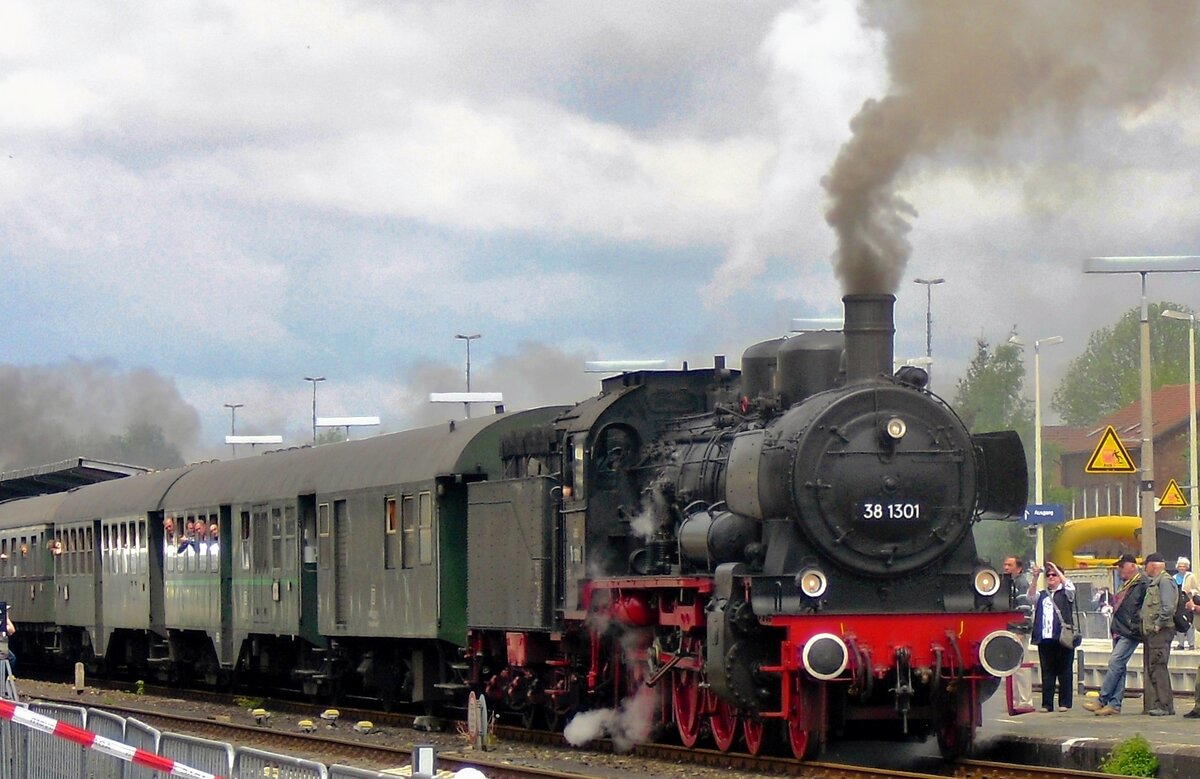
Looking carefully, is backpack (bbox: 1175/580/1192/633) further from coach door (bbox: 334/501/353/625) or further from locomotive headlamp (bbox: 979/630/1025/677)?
coach door (bbox: 334/501/353/625)

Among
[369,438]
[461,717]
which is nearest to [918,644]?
[461,717]

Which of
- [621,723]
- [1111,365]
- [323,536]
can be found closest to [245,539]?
[323,536]

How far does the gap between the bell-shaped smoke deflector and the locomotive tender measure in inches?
0.7

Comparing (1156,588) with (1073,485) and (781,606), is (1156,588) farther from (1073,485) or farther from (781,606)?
(1073,485)

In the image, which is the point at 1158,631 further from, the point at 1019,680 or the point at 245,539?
the point at 245,539

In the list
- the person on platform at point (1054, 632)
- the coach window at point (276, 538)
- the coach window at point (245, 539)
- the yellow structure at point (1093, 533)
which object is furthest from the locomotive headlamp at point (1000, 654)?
the yellow structure at point (1093, 533)

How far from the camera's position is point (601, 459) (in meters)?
16.9

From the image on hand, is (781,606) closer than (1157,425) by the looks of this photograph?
Yes

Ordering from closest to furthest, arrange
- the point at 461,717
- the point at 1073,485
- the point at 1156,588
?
the point at 1156,588, the point at 461,717, the point at 1073,485

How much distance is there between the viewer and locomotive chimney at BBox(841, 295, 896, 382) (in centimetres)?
1474

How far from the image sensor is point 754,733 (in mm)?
15109

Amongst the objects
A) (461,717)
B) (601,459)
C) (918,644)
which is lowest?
(461,717)

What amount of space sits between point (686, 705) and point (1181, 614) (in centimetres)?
465

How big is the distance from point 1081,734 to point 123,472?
92.1 ft
